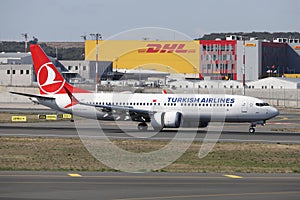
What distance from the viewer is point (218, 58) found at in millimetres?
170250

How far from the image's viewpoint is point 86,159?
37.6m

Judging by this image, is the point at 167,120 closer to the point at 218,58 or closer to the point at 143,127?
the point at 143,127

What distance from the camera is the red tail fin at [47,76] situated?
6138 cm

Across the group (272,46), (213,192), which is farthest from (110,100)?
(272,46)

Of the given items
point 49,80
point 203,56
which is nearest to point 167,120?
point 49,80

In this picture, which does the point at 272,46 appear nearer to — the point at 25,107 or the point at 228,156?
the point at 25,107

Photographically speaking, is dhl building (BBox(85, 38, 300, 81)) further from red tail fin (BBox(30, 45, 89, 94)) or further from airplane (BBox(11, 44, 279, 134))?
airplane (BBox(11, 44, 279, 134))

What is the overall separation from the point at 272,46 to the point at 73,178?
15301 cm

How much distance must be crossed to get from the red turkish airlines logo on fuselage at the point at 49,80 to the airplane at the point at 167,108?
0.57 m

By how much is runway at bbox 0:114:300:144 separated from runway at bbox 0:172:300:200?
21.8 metres

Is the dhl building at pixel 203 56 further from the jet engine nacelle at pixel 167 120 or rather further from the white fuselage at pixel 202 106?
the jet engine nacelle at pixel 167 120

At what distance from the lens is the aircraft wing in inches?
2267

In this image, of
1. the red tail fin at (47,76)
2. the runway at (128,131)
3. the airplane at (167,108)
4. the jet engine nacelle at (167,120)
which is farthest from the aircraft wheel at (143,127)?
the red tail fin at (47,76)

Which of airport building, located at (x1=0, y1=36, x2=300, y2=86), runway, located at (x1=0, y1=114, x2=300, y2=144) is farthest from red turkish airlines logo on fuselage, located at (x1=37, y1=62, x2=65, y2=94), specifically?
airport building, located at (x1=0, y1=36, x2=300, y2=86)
